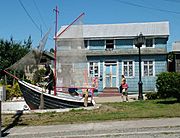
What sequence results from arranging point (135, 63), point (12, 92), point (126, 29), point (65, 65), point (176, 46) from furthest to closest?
point (126, 29)
point (176, 46)
point (135, 63)
point (12, 92)
point (65, 65)

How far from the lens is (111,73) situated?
3158 cm

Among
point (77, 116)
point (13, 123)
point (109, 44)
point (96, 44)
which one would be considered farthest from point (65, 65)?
point (109, 44)

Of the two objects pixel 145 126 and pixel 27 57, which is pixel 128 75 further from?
pixel 145 126

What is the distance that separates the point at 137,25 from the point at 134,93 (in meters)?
7.57

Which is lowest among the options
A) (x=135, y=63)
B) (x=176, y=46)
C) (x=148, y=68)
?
(x=148, y=68)

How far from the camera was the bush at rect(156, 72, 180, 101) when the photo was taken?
17359mm

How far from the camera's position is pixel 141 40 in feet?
72.2

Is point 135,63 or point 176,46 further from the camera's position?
point 176,46

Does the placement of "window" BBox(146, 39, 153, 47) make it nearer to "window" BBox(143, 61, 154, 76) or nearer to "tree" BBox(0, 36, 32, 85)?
"window" BBox(143, 61, 154, 76)

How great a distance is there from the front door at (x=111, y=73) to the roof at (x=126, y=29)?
9.43ft

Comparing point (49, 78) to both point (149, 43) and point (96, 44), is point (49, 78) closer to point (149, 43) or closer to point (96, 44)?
point (96, 44)

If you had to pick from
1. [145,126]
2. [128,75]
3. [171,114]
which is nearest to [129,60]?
[128,75]

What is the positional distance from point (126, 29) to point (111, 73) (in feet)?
16.8

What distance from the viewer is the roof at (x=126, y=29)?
32.3m
